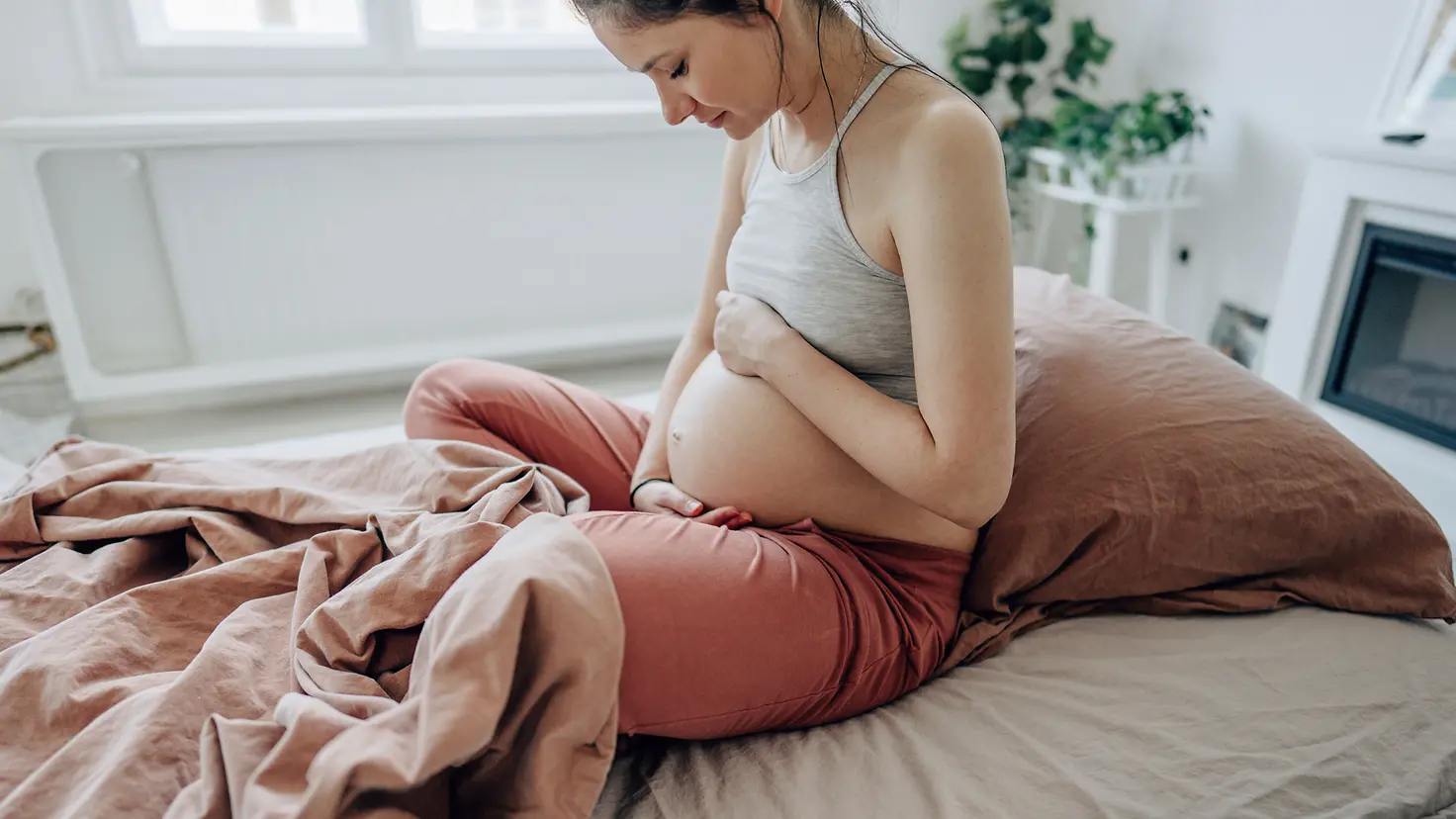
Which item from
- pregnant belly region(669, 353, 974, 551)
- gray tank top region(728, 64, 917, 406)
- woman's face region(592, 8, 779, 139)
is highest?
woman's face region(592, 8, 779, 139)

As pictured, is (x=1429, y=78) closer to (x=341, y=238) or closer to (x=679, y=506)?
(x=679, y=506)

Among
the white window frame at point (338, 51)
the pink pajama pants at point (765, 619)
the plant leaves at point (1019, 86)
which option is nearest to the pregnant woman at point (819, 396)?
the pink pajama pants at point (765, 619)

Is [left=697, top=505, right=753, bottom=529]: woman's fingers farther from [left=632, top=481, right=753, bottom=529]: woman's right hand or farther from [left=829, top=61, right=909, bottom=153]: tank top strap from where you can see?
[left=829, top=61, right=909, bottom=153]: tank top strap

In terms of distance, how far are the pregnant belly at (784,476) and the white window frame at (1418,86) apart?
151 centimetres

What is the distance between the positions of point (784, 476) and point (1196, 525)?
0.39 meters

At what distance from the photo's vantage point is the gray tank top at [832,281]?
0.78 m

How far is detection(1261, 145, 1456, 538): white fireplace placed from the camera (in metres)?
1.57

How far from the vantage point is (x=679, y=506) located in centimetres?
90

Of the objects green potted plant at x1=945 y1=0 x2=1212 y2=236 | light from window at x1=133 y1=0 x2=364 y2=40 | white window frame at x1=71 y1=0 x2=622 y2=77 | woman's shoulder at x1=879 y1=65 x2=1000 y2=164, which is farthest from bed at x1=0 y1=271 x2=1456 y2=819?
light from window at x1=133 y1=0 x2=364 y2=40

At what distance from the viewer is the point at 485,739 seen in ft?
1.72

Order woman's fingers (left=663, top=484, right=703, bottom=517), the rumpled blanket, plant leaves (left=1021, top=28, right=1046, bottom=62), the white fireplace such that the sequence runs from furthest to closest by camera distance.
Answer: plant leaves (left=1021, top=28, right=1046, bottom=62), the white fireplace, woman's fingers (left=663, top=484, right=703, bottom=517), the rumpled blanket

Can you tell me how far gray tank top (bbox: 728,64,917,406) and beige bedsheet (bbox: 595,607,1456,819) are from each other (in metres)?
0.29

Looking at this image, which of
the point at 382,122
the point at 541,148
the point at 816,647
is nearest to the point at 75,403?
the point at 382,122

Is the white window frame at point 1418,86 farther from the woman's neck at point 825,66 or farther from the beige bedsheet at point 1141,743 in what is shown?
the woman's neck at point 825,66
